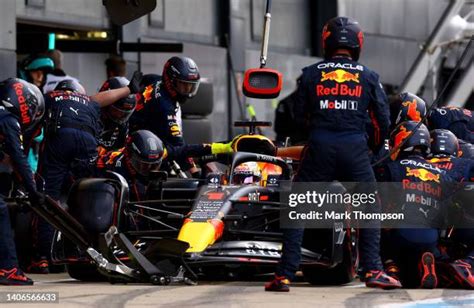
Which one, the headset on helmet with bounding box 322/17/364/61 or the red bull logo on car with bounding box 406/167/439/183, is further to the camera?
the red bull logo on car with bounding box 406/167/439/183

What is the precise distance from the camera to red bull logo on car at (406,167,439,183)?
1166 centimetres

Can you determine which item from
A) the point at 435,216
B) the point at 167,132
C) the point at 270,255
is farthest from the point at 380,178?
the point at 167,132

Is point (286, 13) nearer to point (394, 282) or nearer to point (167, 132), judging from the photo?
point (167, 132)

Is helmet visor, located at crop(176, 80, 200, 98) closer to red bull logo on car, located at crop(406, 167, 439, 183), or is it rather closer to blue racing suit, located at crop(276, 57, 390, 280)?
red bull logo on car, located at crop(406, 167, 439, 183)

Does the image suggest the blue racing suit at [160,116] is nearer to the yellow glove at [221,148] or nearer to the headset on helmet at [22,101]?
the yellow glove at [221,148]

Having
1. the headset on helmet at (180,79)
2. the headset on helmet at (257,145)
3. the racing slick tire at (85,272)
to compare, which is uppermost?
the headset on helmet at (180,79)

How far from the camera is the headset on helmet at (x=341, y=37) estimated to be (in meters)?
10.8

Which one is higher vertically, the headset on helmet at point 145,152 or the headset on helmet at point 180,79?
the headset on helmet at point 180,79

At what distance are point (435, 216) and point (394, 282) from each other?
122 centimetres

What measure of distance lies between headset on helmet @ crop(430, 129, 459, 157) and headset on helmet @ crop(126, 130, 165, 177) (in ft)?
7.94

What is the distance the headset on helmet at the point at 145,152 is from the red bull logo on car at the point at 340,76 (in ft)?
7.03

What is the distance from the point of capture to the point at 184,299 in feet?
31.9

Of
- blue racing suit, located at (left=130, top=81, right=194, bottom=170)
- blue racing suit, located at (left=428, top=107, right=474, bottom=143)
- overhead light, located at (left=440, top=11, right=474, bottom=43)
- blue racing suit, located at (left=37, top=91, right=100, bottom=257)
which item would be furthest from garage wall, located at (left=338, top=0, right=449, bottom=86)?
blue racing suit, located at (left=37, top=91, right=100, bottom=257)

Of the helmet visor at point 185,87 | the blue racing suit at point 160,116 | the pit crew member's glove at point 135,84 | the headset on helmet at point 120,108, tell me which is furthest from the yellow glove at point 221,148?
the headset on helmet at point 120,108
